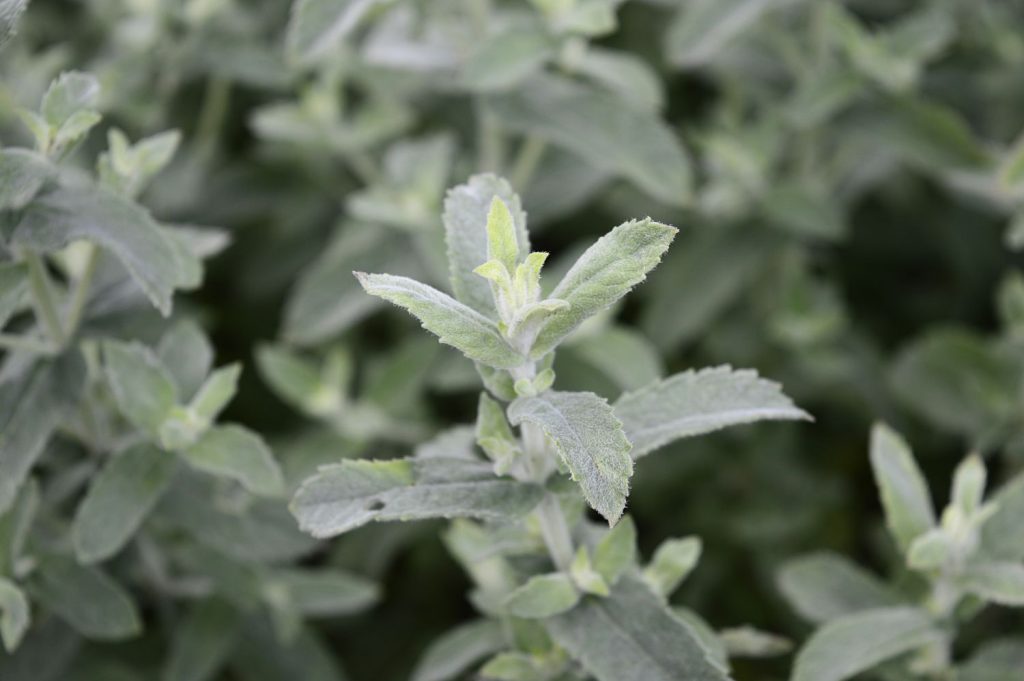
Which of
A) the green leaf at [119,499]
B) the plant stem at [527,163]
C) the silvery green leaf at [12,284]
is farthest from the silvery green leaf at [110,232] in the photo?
the plant stem at [527,163]

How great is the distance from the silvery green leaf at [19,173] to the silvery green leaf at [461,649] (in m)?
0.72

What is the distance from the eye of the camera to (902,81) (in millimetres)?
2064

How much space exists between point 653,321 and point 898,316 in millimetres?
736

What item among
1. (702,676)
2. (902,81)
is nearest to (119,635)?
(702,676)

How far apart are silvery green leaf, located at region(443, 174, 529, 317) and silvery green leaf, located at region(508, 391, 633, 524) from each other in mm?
163

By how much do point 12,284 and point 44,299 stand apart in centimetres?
12

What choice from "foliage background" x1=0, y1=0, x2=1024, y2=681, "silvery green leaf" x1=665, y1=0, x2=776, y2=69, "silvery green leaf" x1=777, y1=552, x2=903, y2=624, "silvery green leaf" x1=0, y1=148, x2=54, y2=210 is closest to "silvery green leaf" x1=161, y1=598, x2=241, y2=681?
"foliage background" x1=0, y1=0, x2=1024, y2=681

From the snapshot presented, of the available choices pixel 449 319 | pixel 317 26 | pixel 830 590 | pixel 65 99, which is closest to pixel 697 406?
pixel 449 319

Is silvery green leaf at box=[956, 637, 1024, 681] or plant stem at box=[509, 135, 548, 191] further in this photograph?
plant stem at box=[509, 135, 548, 191]

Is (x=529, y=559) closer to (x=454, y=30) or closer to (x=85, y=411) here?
(x=85, y=411)

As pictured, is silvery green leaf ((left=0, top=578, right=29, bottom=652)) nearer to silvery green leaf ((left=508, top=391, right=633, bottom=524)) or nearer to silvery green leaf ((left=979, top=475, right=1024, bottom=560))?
silvery green leaf ((left=508, top=391, right=633, bottom=524))

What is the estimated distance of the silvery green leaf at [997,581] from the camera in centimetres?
129

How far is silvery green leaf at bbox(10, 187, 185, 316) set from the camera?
121cm

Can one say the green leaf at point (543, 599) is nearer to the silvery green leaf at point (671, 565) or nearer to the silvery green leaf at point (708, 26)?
the silvery green leaf at point (671, 565)
